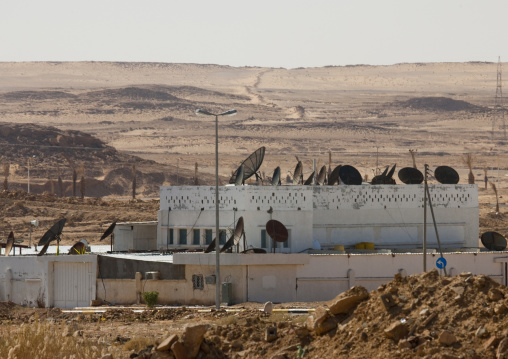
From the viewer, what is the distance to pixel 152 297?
34.2m

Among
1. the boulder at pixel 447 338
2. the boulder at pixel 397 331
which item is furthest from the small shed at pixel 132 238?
the boulder at pixel 447 338

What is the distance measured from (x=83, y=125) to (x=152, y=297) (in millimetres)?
129228

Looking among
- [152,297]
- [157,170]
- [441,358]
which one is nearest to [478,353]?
[441,358]

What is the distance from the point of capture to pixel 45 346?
19.4 meters

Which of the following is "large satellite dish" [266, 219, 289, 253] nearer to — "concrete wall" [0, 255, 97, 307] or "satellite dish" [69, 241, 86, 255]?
"concrete wall" [0, 255, 97, 307]

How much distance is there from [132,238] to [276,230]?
9.42 metres

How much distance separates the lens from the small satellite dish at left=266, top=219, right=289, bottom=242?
1467 inches

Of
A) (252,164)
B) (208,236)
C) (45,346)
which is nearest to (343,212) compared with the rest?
(252,164)

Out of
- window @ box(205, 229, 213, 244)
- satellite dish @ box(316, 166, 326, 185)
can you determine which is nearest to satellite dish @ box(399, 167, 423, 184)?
satellite dish @ box(316, 166, 326, 185)

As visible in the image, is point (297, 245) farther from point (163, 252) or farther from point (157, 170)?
point (157, 170)

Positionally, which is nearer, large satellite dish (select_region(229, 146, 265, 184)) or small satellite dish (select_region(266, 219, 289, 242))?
small satellite dish (select_region(266, 219, 289, 242))

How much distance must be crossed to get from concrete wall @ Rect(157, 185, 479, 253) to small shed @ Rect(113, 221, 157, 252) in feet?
9.84

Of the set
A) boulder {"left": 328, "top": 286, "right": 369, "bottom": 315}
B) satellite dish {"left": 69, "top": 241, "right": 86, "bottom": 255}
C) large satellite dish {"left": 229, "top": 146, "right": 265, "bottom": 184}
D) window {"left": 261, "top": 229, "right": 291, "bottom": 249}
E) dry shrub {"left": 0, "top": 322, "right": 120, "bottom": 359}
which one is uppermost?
large satellite dish {"left": 229, "top": 146, "right": 265, "bottom": 184}

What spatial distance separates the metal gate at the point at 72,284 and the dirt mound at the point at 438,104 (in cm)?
14393
